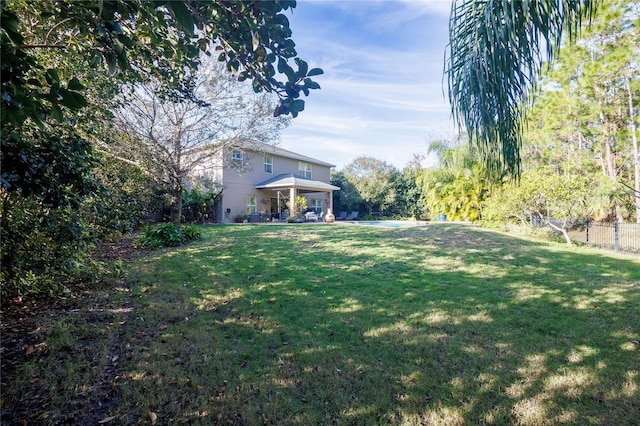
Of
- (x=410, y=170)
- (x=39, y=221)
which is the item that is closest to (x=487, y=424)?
(x=39, y=221)

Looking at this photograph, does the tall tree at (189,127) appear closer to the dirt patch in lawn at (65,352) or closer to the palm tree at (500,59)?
the dirt patch in lawn at (65,352)

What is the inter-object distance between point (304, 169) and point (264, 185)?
19.9 feet

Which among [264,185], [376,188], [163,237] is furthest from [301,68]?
[376,188]

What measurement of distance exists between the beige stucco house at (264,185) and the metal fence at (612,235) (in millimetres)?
15317

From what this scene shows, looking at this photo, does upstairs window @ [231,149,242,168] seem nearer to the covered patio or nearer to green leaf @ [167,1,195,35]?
the covered patio

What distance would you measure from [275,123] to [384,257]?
8417 mm

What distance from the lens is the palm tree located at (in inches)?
115

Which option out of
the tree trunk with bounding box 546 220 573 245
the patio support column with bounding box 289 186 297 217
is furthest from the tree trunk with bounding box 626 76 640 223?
the patio support column with bounding box 289 186 297 217

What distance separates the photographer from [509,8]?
286 centimetres

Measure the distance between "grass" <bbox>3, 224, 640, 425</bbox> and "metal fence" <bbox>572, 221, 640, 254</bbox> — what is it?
550cm

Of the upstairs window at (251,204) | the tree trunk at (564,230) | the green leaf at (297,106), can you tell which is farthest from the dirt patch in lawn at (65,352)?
the upstairs window at (251,204)

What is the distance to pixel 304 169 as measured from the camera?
27.4 metres

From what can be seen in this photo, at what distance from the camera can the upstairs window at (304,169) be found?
26953 millimetres

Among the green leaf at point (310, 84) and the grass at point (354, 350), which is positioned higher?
the green leaf at point (310, 84)
